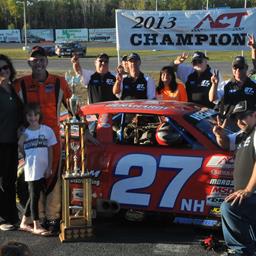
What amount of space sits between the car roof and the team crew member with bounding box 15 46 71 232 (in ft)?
1.25

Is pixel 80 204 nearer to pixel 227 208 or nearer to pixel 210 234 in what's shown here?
pixel 210 234

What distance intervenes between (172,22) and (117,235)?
5586mm

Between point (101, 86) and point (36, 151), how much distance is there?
2378 mm

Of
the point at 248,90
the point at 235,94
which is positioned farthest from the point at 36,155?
the point at 248,90

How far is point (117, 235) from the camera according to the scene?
5504 mm

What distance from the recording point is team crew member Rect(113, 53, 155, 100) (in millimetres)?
7035

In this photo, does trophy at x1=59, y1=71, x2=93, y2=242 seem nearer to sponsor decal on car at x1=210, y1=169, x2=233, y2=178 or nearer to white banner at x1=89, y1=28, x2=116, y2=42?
sponsor decal on car at x1=210, y1=169, x2=233, y2=178

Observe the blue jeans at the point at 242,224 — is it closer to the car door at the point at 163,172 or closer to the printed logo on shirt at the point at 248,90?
the car door at the point at 163,172

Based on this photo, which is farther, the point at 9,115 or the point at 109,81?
the point at 109,81

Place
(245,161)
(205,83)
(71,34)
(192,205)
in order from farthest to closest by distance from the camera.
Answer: (71,34), (205,83), (192,205), (245,161)

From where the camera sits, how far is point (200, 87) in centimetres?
725

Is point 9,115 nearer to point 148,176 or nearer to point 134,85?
point 148,176

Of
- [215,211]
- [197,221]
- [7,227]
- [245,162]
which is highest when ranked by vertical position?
[245,162]

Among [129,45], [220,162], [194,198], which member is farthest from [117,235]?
[129,45]
